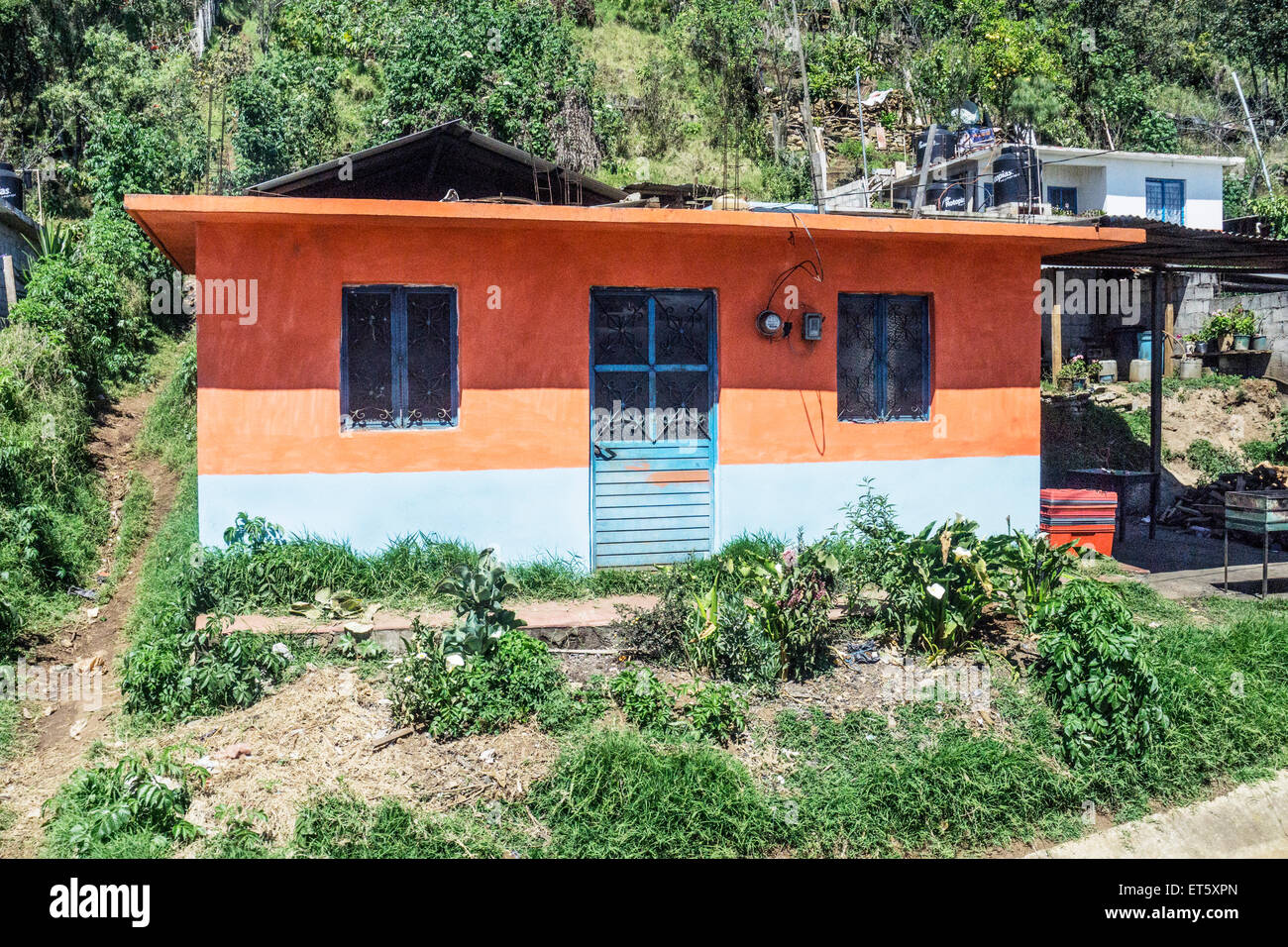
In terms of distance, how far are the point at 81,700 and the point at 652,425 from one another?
16.0ft

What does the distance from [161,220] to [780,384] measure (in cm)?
528

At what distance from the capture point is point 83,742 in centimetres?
614

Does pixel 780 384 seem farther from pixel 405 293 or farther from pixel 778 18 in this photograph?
pixel 778 18

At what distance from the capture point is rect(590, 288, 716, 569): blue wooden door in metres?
8.70

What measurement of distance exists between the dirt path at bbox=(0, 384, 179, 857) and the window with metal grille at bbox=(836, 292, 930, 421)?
6.47 metres

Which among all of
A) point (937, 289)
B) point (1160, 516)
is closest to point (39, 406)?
point (937, 289)

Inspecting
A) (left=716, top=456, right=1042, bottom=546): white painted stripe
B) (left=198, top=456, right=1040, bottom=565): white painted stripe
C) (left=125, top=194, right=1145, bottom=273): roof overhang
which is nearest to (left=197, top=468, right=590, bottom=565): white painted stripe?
(left=198, top=456, right=1040, bottom=565): white painted stripe

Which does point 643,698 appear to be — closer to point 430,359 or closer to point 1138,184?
point 430,359

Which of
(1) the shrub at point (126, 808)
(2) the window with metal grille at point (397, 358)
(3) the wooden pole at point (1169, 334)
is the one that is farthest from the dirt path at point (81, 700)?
(3) the wooden pole at point (1169, 334)

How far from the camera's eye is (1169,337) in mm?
20141

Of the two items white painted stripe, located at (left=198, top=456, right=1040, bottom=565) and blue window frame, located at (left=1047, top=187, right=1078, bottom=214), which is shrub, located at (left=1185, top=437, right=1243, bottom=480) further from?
blue window frame, located at (left=1047, top=187, right=1078, bottom=214)

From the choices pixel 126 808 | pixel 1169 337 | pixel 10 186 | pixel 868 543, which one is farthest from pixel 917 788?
pixel 1169 337

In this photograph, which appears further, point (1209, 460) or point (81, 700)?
point (1209, 460)

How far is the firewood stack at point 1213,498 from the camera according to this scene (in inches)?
490
